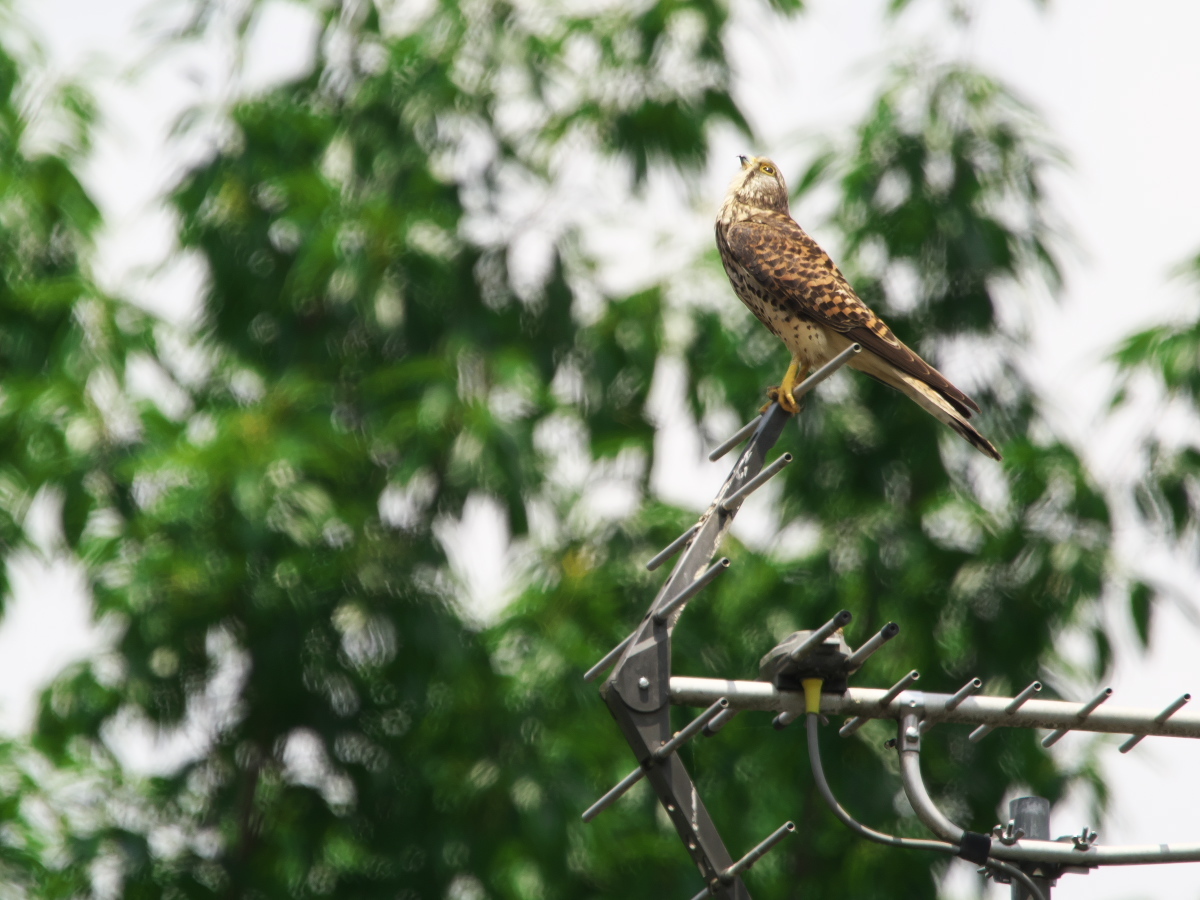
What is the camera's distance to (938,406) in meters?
4.58

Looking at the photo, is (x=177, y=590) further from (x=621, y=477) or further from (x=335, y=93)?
(x=335, y=93)

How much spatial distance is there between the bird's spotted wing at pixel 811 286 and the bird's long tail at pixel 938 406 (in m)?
0.02

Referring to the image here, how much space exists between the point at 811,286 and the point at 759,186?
42.3 inches

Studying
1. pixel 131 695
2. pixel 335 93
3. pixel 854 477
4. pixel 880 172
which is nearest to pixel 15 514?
pixel 131 695

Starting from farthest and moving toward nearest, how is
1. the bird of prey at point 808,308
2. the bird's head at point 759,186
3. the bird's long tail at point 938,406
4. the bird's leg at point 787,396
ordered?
the bird's head at point 759,186 < the bird of prey at point 808,308 < the bird's long tail at point 938,406 < the bird's leg at point 787,396

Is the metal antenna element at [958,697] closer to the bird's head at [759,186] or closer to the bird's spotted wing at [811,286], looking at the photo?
the bird's spotted wing at [811,286]

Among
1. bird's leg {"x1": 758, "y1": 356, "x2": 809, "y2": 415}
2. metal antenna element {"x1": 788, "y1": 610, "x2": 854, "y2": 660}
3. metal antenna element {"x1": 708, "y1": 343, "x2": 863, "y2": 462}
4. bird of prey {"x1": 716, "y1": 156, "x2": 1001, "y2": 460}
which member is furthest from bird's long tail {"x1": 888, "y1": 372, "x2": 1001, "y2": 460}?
metal antenna element {"x1": 788, "y1": 610, "x2": 854, "y2": 660}

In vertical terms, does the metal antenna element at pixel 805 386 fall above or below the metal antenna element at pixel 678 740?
above

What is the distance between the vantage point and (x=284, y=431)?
24.4 ft

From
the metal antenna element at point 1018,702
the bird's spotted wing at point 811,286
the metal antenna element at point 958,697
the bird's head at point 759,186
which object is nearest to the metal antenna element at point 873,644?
the metal antenna element at point 958,697

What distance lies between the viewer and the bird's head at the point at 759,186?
5992 mm

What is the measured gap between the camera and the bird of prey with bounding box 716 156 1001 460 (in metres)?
4.66

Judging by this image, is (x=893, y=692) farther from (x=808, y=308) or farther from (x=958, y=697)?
(x=808, y=308)

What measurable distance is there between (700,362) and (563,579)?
62.0 inches
